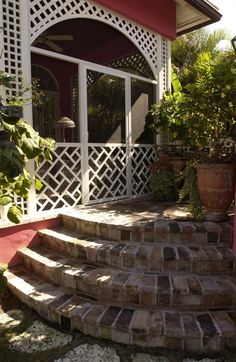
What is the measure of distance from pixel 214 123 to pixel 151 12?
3117 millimetres

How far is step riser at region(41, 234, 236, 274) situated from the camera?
120 inches

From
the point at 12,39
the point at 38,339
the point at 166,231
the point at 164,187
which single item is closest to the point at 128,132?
the point at 164,187

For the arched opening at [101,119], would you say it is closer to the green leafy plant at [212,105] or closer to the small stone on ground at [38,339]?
the green leafy plant at [212,105]

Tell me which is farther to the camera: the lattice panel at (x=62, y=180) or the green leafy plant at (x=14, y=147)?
the lattice panel at (x=62, y=180)

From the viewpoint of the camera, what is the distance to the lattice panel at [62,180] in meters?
4.35

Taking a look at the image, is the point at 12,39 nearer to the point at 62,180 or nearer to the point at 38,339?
the point at 62,180

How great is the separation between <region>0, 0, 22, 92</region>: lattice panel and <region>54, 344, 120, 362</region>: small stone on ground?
301cm

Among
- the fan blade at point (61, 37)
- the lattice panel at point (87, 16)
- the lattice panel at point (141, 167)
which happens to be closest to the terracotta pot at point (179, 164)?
the lattice panel at point (141, 167)

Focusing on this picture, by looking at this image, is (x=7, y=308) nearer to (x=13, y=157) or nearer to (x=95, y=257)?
(x=95, y=257)

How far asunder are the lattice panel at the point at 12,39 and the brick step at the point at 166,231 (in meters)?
2.11

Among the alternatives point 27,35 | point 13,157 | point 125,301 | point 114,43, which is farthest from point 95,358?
point 114,43

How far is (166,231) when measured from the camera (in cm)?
336

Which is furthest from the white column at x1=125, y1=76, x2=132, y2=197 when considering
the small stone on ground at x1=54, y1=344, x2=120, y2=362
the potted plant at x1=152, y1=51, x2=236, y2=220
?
the small stone on ground at x1=54, y1=344, x2=120, y2=362

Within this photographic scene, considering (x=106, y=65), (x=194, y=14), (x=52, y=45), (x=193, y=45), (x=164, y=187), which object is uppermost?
(x=193, y=45)
